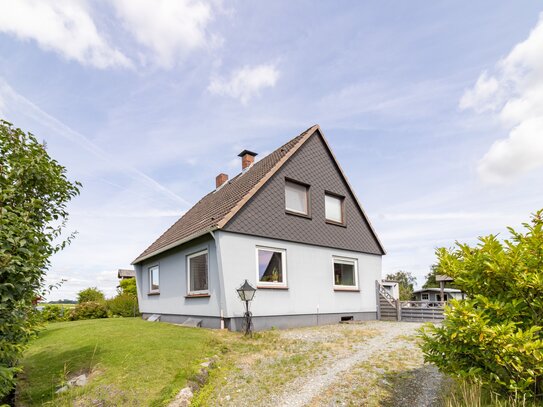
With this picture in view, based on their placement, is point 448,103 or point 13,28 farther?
point 448,103

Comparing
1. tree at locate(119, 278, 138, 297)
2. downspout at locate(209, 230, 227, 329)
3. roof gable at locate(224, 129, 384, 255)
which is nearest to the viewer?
downspout at locate(209, 230, 227, 329)

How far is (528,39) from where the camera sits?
7660 mm

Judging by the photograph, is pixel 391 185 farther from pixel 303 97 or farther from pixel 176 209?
pixel 176 209

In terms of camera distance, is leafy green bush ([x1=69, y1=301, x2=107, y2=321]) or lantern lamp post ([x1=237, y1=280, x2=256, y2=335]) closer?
lantern lamp post ([x1=237, y1=280, x2=256, y2=335])

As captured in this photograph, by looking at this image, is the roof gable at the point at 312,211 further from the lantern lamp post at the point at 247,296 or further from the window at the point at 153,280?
the window at the point at 153,280

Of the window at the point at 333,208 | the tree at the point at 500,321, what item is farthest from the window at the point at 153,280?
the tree at the point at 500,321

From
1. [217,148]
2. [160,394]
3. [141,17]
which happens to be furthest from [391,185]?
[160,394]

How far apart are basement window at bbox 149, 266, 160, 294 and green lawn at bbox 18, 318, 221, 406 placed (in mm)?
6481

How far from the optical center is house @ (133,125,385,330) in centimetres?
1147

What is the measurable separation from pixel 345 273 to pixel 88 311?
1662cm

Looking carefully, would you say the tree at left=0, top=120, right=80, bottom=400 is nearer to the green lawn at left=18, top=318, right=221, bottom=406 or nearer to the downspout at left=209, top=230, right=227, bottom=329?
the green lawn at left=18, top=318, right=221, bottom=406

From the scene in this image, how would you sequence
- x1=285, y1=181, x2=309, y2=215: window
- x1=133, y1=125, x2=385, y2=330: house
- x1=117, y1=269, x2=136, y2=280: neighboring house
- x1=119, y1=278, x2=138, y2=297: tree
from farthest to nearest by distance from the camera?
x1=117, y1=269, x2=136, y2=280: neighboring house < x1=119, y1=278, x2=138, y2=297: tree < x1=285, y1=181, x2=309, y2=215: window < x1=133, y1=125, x2=385, y2=330: house

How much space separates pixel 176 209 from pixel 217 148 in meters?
9.13

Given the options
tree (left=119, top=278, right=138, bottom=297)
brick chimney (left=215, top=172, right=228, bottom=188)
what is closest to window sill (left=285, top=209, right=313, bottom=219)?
brick chimney (left=215, top=172, right=228, bottom=188)
